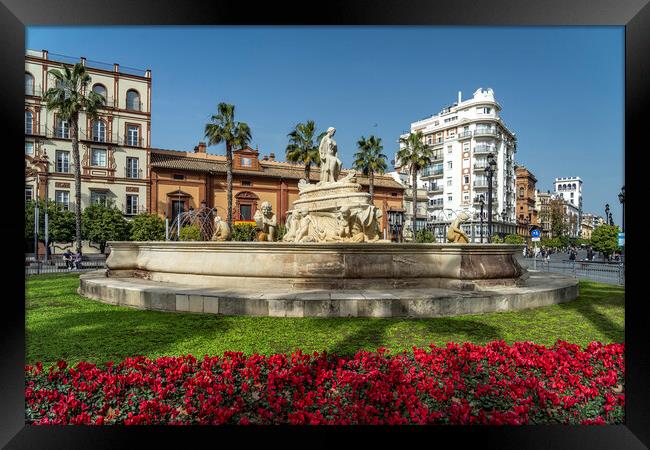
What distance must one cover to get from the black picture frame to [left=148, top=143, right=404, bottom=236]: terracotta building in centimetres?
3558

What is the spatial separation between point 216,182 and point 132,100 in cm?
1235

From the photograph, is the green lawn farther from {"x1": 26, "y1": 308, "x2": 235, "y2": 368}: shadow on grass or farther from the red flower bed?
the red flower bed

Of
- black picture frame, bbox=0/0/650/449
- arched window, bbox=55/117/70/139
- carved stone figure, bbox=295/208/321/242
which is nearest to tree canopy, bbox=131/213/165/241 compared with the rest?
arched window, bbox=55/117/70/139

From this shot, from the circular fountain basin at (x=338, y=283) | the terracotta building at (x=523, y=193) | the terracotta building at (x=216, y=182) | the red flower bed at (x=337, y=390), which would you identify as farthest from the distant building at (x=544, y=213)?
the red flower bed at (x=337, y=390)

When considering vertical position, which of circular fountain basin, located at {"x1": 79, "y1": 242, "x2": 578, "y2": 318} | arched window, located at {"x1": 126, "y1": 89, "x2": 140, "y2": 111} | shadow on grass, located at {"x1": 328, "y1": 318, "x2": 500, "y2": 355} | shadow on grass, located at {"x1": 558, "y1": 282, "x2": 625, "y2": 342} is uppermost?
arched window, located at {"x1": 126, "y1": 89, "x2": 140, "y2": 111}

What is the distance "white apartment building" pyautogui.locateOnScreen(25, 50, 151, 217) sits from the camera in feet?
112

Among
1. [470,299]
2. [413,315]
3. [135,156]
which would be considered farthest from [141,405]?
[135,156]

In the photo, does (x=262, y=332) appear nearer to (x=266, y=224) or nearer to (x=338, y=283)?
(x=338, y=283)

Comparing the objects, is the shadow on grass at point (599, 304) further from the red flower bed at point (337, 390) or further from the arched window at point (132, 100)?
the arched window at point (132, 100)

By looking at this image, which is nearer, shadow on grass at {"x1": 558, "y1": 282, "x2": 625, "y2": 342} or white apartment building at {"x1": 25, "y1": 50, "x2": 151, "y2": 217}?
shadow on grass at {"x1": 558, "y1": 282, "x2": 625, "y2": 342}

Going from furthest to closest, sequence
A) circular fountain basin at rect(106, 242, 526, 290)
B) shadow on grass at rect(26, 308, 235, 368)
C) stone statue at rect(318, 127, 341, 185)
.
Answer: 1. stone statue at rect(318, 127, 341, 185)
2. circular fountain basin at rect(106, 242, 526, 290)
3. shadow on grass at rect(26, 308, 235, 368)

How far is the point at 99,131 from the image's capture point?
37.4 m

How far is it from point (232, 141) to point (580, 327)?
1168 inches

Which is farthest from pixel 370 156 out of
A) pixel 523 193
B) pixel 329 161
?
pixel 523 193
